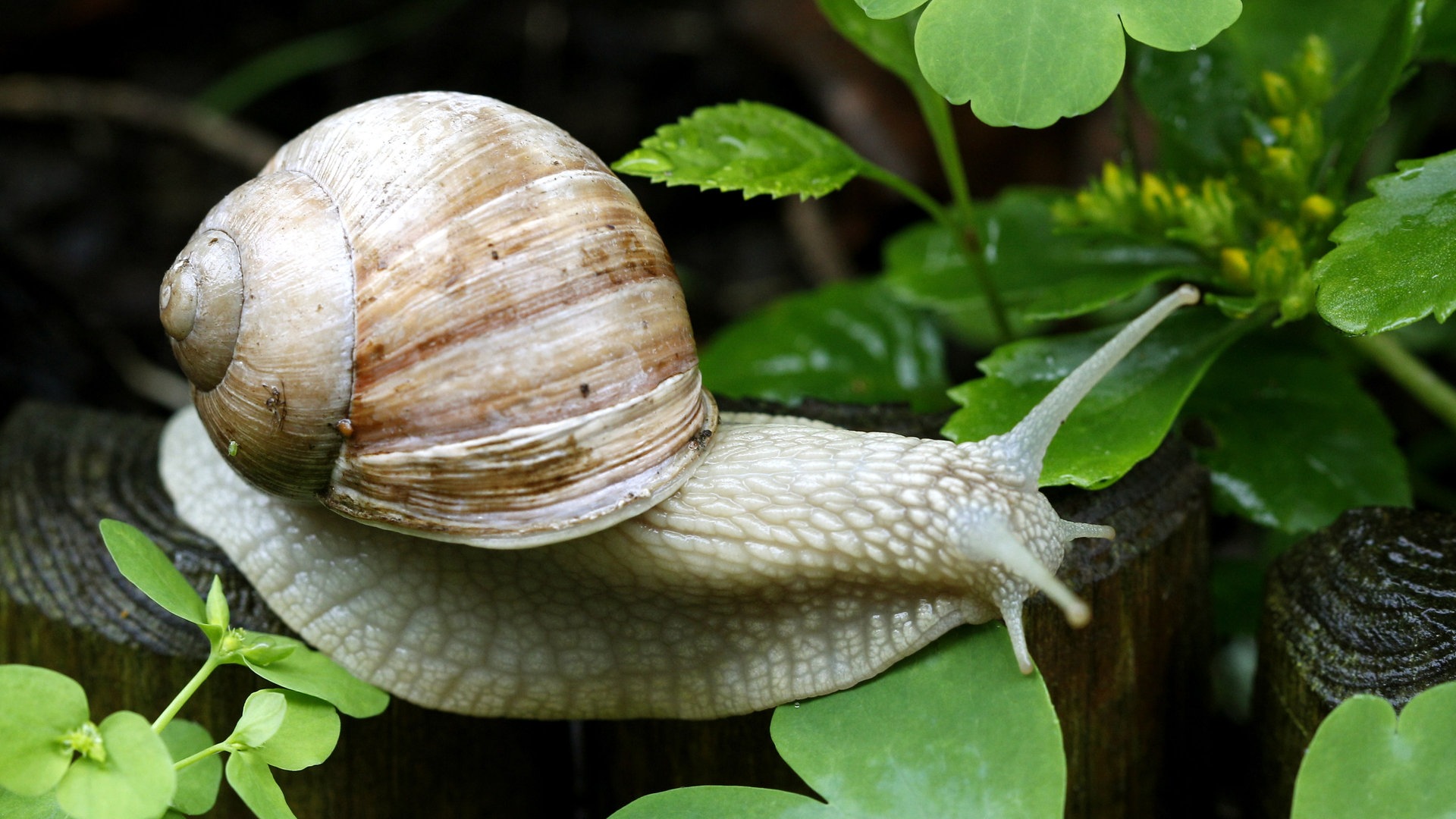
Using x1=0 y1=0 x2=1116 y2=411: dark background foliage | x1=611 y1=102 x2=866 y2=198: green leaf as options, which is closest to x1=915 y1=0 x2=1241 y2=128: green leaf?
x1=611 y1=102 x2=866 y2=198: green leaf

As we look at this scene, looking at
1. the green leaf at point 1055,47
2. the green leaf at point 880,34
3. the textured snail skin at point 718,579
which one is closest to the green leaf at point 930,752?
the textured snail skin at point 718,579

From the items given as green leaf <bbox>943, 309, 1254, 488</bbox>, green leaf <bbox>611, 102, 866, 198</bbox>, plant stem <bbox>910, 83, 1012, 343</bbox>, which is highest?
green leaf <bbox>611, 102, 866, 198</bbox>

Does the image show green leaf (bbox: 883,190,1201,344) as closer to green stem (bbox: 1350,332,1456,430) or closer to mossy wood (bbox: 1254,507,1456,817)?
green stem (bbox: 1350,332,1456,430)

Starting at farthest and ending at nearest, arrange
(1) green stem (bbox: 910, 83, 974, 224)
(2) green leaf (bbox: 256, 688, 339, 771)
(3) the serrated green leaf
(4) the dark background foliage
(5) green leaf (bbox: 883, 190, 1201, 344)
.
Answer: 1. (4) the dark background foliage
2. (3) the serrated green leaf
3. (1) green stem (bbox: 910, 83, 974, 224)
4. (5) green leaf (bbox: 883, 190, 1201, 344)
5. (2) green leaf (bbox: 256, 688, 339, 771)

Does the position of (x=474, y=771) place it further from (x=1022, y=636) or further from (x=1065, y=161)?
(x=1065, y=161)

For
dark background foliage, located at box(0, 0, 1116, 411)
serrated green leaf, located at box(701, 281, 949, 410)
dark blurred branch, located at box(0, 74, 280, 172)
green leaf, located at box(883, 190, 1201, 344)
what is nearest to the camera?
green leaf, located at box(883, 190, 1201, 344)

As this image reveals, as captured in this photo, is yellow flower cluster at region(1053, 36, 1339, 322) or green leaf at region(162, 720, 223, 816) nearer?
green leaf at region(162, 720, 223, 816)

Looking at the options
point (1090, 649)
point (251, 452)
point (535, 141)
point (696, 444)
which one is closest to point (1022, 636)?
point (1090, 649)

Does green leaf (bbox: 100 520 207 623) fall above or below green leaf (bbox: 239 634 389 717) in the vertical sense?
above
